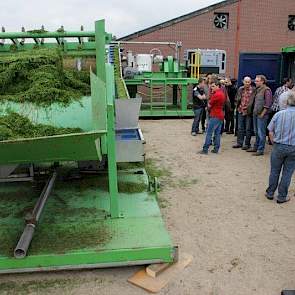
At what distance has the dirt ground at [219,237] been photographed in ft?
10.4

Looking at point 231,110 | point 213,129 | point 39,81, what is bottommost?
point 213,129

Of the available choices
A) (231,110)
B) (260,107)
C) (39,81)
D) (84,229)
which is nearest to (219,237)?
(84,229)

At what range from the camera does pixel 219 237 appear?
157 inches

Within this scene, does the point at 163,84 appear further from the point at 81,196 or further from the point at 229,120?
the point at 81,196

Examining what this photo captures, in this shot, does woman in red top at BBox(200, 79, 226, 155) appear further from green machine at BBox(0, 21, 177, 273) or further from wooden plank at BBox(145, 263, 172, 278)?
wooden plank at BBox(145, 263, 172, 278)

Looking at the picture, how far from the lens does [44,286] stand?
10.3 ft

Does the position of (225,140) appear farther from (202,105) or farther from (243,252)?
(243,252)

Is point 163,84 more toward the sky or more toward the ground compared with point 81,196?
more toward the sky

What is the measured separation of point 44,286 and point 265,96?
5231 millimetres

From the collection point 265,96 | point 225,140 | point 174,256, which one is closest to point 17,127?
point 174,256

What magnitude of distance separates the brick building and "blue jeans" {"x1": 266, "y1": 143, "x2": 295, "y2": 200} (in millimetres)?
16684

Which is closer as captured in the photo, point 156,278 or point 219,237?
point 156,278

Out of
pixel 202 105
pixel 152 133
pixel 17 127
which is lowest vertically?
pixel 152 133

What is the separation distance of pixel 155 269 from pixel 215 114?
469 centimetres
